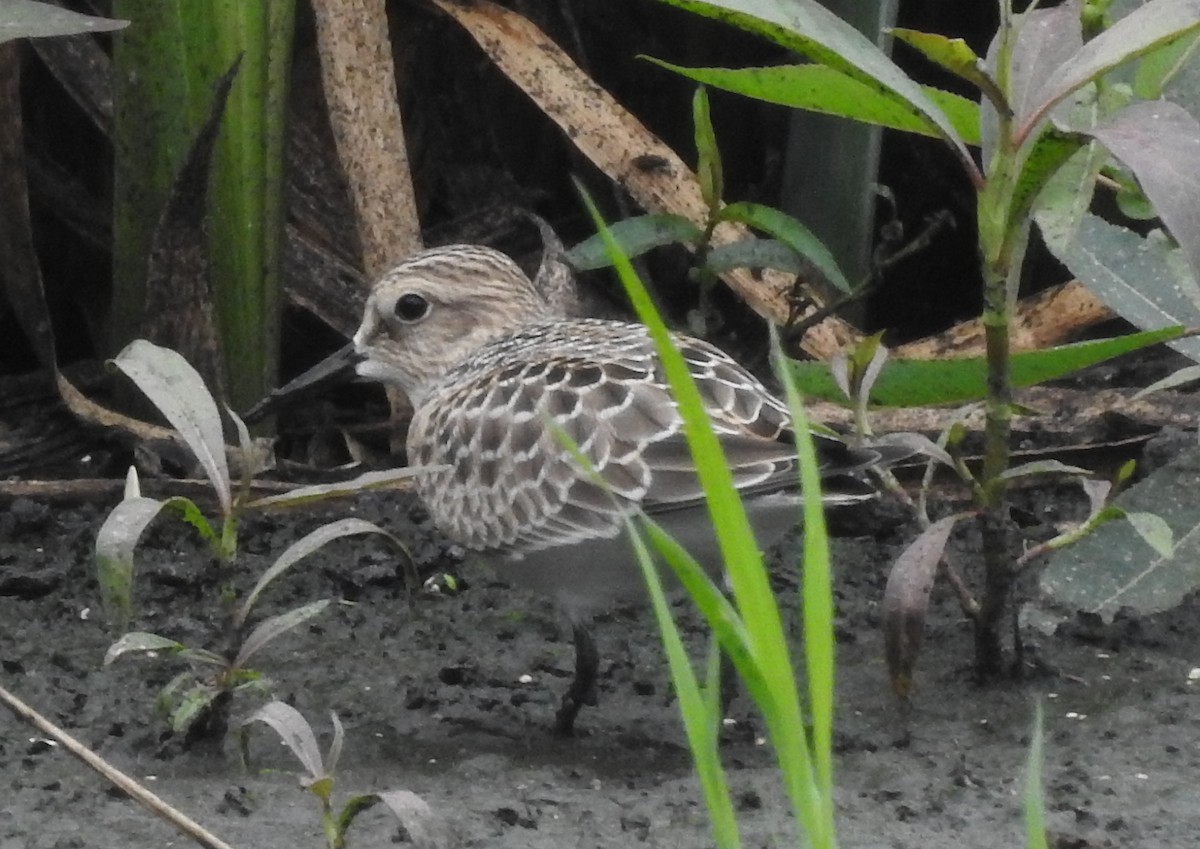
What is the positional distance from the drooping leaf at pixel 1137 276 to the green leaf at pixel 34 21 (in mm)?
1490

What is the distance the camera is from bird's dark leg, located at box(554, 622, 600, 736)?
2.89m

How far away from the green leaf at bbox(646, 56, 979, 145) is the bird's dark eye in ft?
4.16

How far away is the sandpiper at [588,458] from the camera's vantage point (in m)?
2.81

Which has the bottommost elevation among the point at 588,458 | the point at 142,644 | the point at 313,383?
the point at 313,383

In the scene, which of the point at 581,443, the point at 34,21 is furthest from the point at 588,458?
the point at 34,21

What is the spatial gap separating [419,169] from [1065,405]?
168cm

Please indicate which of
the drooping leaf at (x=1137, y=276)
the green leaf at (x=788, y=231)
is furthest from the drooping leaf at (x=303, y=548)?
the green leaf at (x=788, y=231)

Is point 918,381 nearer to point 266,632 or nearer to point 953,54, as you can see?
point 953,54

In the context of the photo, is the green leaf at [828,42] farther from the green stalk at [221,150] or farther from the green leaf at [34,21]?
the green stalk at [221,150]

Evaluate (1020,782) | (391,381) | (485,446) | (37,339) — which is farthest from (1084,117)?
(37,339)

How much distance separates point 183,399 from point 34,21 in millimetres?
639

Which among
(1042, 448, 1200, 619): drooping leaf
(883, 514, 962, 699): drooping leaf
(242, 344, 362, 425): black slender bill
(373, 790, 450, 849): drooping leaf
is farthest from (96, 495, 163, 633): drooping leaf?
(242, 344, 362, 425): black slender bill

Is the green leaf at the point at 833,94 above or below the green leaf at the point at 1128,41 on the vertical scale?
below

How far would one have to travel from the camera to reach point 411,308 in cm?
375
